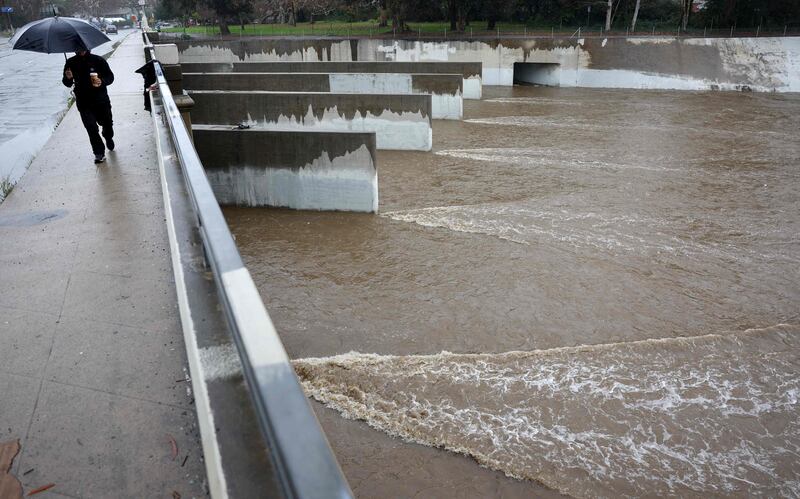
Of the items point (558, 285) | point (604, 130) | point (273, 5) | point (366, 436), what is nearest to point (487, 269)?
point (558, 285)

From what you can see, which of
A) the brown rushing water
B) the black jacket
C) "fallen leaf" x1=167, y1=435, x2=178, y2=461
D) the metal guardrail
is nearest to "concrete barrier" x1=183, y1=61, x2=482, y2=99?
the brown rushing water

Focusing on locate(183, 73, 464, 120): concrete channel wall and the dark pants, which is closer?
the dark pants

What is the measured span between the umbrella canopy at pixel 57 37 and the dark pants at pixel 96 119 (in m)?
0.79

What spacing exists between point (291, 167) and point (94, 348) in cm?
829

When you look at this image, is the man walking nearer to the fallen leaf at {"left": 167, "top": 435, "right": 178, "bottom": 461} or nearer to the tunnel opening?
the fallen leaf at {"left": 167, "top": 435, "right": 178, "bottom": 461}

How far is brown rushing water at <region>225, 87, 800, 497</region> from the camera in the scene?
18.3ft

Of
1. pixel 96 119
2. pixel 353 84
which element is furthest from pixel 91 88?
pixel 353 84

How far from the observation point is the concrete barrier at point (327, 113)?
15.2m

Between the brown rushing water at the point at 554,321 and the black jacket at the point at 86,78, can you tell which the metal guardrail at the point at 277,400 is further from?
the black jacket at the point at 86,78

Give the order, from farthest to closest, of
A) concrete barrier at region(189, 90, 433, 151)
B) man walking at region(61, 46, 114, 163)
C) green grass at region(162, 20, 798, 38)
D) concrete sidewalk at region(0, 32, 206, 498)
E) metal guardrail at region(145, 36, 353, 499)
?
1. green grass at region(162, 20, 798, 38)
2. concrete barrier at region(189, 90, 433, 151)
3. man walking at region(61, 46, 114, 163)
4. concrete sidewalk at region(0, 32, 206, 498)
5. metal guardrail at region(145, 36, 353, 499)

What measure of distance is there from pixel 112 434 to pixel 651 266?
859cm

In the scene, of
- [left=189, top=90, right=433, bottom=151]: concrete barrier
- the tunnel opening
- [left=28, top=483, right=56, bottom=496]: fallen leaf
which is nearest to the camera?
[left=28, top=483, right=56, bottom=496]: fallen leaf

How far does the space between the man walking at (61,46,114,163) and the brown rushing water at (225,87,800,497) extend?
3.01 m

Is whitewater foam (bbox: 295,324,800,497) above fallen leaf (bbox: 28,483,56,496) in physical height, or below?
below
